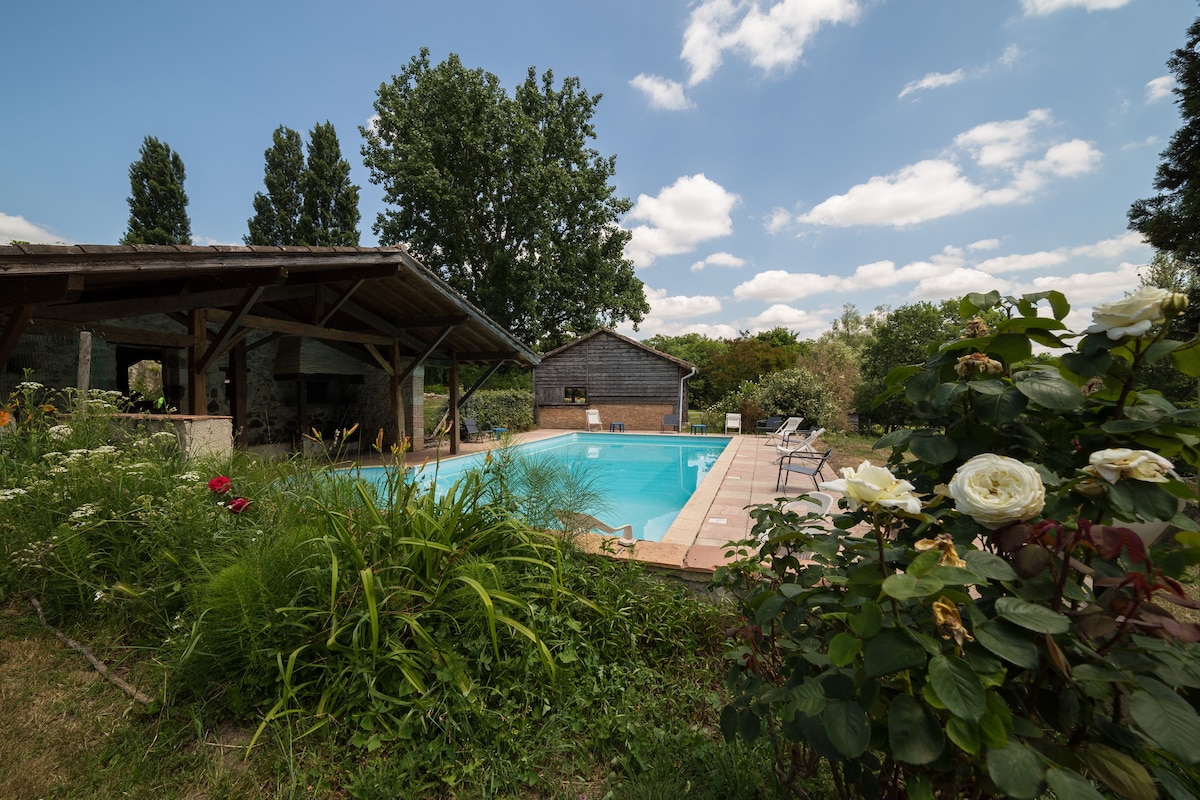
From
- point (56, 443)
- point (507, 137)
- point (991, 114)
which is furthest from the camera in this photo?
point (507, 137)

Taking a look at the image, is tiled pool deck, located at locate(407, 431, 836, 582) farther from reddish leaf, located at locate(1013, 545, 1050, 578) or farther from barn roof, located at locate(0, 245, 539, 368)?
barn roof, located at locate(0, 245, 539, 368)

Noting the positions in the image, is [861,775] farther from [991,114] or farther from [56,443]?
[991,114]

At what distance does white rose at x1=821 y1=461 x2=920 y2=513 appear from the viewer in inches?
33.8

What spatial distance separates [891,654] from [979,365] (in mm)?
708

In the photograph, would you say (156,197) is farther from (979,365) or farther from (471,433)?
(979,365)

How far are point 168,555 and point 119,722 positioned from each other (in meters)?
0.67

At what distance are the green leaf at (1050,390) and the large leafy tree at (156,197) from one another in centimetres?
3537

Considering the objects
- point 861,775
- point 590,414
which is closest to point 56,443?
point 861,775

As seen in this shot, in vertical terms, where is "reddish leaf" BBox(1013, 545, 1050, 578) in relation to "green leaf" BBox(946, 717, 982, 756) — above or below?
above

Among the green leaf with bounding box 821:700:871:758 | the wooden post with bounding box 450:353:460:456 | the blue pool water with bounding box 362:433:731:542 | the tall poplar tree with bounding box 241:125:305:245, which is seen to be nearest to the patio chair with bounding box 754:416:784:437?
the blue pool water with bounding box 362:433:731:542

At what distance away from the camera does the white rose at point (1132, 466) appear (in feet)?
2.61

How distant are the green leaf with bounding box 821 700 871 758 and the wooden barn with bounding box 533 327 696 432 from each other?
18.4 meters

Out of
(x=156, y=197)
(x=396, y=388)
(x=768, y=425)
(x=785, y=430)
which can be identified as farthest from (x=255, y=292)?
(x=156, y=197)

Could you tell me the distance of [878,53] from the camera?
8.26 meters
